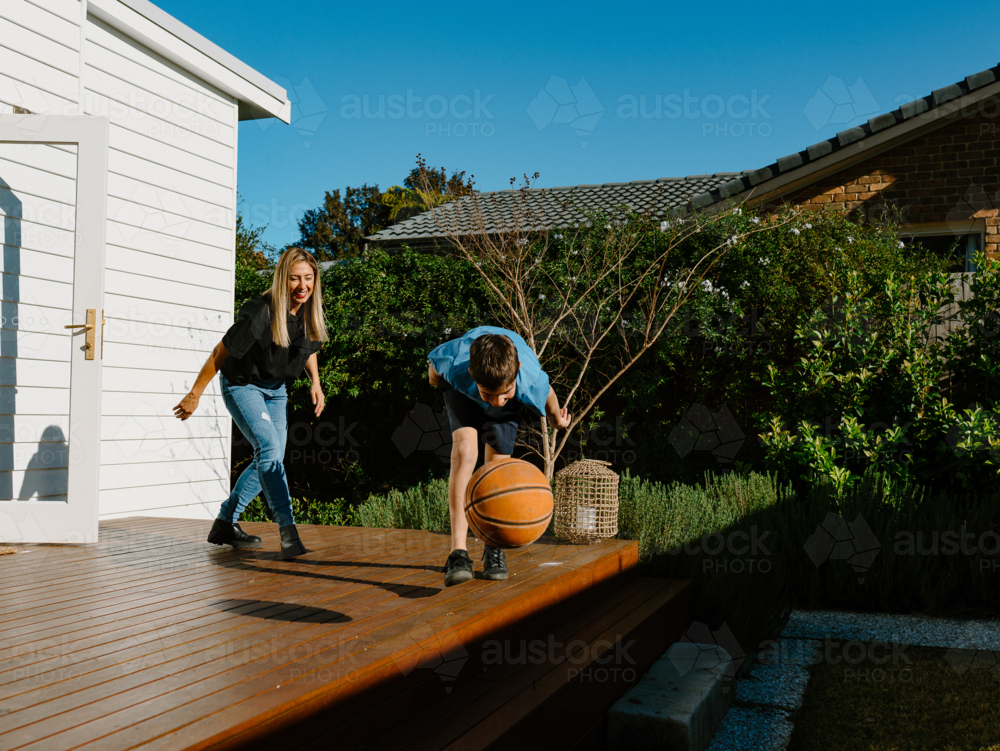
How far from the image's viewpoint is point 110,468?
6.18 meters

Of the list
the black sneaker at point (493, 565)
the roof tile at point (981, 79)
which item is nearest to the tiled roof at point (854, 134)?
the roof tile at point (981, 79)

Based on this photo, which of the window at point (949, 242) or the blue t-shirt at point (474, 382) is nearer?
the blue t-shirt at point (474, 382)

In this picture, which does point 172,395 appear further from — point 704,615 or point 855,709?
point 855,709

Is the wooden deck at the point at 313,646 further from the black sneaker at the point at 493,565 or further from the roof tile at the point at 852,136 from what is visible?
the roof tile at the point at 852,136

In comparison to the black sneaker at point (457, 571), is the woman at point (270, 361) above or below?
above

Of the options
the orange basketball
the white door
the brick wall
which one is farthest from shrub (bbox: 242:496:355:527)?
the brick wall

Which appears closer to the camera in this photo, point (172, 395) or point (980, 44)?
point (172, 395)

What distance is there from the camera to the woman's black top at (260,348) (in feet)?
12.1

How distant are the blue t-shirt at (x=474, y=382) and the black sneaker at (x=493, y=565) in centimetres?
64

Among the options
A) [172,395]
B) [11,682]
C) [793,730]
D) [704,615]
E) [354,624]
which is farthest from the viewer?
[172,395]

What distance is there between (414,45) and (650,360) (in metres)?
5.51

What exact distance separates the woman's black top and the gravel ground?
8.88 feet

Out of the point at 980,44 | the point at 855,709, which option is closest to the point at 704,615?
the point at 855,709

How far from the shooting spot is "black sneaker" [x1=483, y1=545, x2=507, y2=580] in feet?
11.2
